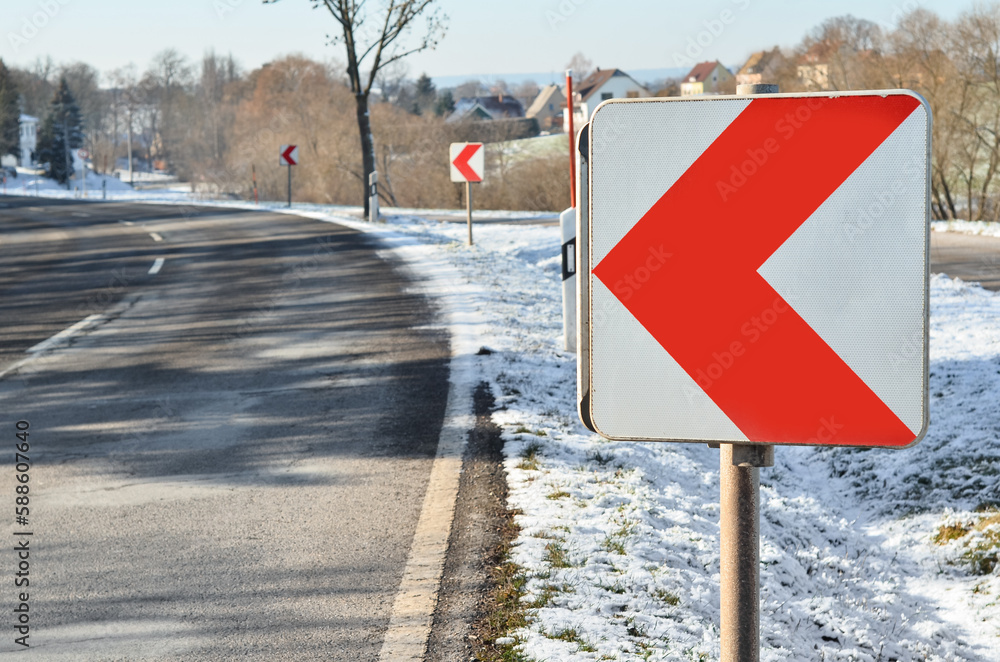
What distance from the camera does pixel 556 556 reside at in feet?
11.5

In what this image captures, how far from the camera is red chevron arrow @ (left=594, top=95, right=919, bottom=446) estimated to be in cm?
156

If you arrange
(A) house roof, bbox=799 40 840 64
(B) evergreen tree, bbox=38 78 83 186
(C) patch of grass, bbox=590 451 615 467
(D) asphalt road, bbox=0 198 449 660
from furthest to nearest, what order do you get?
(B) evergreen tree, bbox=38 78 83 186 → (A) house roof, bbox=799 40 840 64 → (C) patch of grass, bbox=590 451 615 467 → (D) asphalt road, bbox=0 198 449 660

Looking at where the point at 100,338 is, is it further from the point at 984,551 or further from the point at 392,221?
the point at 392,221

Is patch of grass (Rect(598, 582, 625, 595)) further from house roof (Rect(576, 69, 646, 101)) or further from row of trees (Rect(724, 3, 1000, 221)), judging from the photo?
house roof (Rect(576, 69, 646, 101))

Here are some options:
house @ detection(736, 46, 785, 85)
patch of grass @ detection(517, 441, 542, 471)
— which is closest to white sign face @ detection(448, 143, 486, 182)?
house @ detection(736, 46, 785, 85)

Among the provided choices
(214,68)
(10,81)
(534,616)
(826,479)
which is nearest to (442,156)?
(826,479)

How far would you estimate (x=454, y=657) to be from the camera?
9.09 feet

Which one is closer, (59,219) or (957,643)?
(957,643)

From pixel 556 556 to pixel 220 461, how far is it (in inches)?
87.2

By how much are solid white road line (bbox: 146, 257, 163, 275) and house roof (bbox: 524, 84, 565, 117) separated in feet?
369

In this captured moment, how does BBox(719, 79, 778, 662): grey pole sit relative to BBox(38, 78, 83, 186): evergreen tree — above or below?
below

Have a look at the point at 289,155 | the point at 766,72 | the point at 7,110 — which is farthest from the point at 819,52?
the point at 7,110

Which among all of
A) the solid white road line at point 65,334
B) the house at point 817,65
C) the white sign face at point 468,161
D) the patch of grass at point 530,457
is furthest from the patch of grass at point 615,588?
the house at point 817,65

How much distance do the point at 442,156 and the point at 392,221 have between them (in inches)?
821
